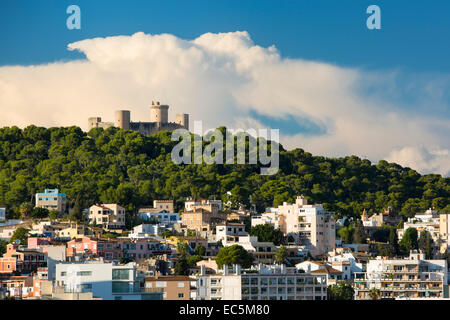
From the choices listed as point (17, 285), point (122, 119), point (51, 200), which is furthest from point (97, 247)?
point (122, 119)

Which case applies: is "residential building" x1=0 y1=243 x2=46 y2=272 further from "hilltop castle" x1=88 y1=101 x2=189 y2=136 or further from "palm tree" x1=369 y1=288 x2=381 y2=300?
"hilltop castle" x1=88 y1=101 x2=189 y2=136

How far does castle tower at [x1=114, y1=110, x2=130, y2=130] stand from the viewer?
71750mm

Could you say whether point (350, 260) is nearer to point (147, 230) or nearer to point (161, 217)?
point (147, 230)

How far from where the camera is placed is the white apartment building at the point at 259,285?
32.8 m

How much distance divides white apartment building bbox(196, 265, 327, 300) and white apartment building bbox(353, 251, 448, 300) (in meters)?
3.69

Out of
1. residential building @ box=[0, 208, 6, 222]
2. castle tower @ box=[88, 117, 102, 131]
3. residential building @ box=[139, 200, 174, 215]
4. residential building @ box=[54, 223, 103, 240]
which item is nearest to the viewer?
residential building @ box=[54, 223, 103, 240]

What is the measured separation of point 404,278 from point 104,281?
16.0 meters

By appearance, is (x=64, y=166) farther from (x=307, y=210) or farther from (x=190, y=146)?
(x=307, y=210)

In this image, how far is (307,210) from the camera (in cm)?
5062

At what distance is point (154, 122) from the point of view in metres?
73.9

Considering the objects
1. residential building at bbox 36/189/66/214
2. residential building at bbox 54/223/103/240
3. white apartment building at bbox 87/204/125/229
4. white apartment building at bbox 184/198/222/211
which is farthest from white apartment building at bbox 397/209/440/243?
residential building at bbox 36/189/66/214
